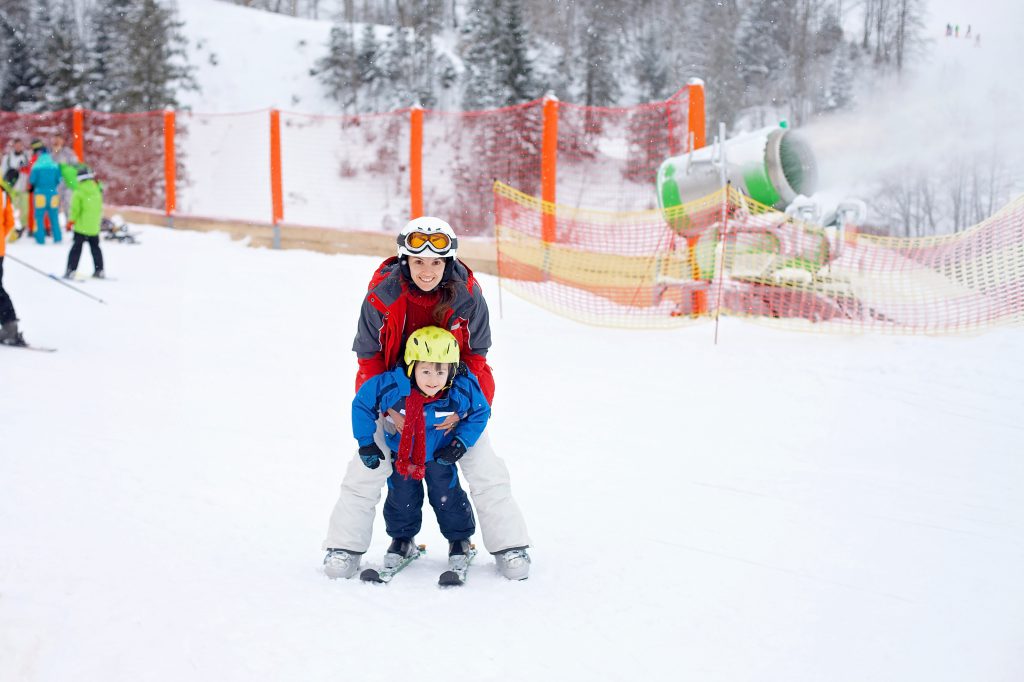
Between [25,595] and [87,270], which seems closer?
[25,595]

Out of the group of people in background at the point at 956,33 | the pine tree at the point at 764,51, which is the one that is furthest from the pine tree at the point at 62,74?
the group of people in background at the point at 956,33

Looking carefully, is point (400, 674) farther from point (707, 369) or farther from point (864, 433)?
point (707, 369)

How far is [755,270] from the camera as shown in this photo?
9539mm

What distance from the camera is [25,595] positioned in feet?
10.9

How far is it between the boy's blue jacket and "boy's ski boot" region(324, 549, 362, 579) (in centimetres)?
51

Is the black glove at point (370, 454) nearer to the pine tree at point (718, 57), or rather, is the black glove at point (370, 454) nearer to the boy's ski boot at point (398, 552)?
the boy's ski boot at point (398, 552)

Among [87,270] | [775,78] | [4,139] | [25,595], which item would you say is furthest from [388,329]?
[775,78]

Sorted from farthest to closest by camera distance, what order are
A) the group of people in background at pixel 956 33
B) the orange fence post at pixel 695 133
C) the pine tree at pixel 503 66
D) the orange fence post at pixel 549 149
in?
the pine tree at pixel 503 66
the group of people in background at pixel 956 33
the orange fence post at pixel 549 149
the orange fence post at pixel 695 133

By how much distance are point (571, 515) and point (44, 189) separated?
502 inches

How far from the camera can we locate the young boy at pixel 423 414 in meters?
3.38

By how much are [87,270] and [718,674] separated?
1199 centimetres

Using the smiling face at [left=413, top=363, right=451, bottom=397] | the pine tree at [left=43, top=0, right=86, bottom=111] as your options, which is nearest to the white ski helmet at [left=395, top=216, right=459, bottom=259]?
the smiling face at [left=413, top=363, right=451, bottom=397]

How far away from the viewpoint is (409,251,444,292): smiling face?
11.1ft

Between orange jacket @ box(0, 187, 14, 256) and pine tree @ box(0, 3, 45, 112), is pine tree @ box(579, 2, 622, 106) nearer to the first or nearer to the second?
pine tree @ box(0, 3, 45, 112)
